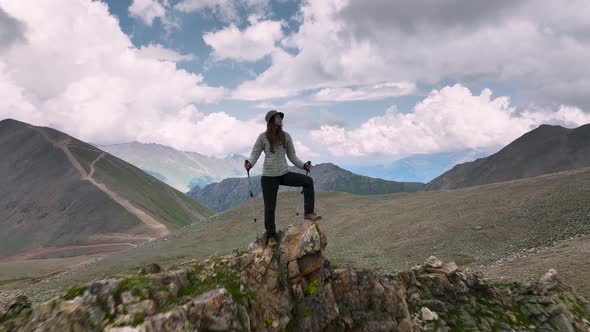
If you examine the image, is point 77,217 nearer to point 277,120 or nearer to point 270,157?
point 270,157

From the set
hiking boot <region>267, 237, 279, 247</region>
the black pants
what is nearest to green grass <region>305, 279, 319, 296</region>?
hiking boot <region>267, 237, 279, 247</region>

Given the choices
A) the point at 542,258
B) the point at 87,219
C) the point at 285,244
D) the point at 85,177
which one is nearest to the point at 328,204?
the point at 542,258

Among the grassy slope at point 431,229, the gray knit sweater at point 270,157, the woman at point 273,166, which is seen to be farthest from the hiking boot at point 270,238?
the grassy slope at point 431,229

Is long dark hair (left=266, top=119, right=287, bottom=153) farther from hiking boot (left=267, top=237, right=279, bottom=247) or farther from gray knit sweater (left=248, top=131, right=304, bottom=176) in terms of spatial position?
hiking boot (left=267, top=237, right=279, bottom=247)

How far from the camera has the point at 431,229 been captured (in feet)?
159

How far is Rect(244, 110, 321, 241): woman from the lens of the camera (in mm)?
11359

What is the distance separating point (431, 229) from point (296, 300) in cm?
4286

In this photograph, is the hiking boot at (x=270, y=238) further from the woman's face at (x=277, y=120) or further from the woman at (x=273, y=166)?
the woman's face at (x=277, y=120)

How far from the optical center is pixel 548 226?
40.4 meters

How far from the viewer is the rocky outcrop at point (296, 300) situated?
294 inches

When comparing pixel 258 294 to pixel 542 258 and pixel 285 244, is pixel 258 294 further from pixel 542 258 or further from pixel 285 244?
pixel 542 258

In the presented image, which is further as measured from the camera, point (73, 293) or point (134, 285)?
point (134, 285)

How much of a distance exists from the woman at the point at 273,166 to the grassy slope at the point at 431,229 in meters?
25.8

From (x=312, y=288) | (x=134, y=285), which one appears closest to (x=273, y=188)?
(x=312, y=288)
